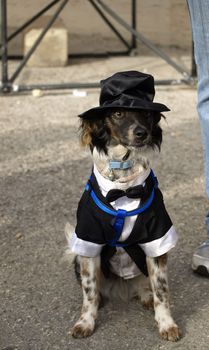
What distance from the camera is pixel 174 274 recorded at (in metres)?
4.03

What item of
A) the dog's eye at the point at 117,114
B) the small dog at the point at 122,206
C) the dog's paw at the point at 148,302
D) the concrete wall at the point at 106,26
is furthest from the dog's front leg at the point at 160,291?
the concrete wall at the point at 106,26

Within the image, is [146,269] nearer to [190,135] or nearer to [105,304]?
[105,304]

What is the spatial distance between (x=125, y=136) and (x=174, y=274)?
1.09 m

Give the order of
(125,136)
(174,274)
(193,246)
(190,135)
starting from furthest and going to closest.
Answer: (190,135), (193,246), (174,274), (125,136)

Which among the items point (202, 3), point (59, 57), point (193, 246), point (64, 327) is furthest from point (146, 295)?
point (59, 57)

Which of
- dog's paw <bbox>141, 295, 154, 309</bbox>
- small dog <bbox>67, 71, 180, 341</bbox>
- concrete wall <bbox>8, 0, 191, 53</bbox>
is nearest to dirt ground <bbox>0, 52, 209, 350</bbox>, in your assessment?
dog's paw <bbox>141, 295, 154, 309</bbox>

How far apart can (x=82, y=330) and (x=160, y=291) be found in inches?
16.8

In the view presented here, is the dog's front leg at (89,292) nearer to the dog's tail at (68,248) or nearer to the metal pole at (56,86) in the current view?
the dog's tail at (68,248)

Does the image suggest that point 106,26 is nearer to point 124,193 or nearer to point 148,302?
point 148,302

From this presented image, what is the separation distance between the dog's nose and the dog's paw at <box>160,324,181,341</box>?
0.94 metres

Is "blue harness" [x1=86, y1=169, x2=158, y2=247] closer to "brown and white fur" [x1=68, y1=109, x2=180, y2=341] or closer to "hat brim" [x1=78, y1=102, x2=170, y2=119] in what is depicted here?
"brown and white fur" [x1=68, y1=109, x2=180, y2=341]

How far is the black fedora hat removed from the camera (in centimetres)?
314

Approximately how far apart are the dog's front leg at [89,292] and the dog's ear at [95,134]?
1.85 ft

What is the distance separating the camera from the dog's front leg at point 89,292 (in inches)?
136
